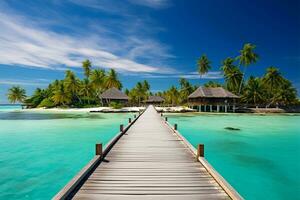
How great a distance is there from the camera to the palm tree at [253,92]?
2004 inches

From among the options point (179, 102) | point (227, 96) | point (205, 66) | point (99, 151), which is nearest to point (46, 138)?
point (99, 151)

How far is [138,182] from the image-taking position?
203 inches

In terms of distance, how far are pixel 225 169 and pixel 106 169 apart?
6.37 meters

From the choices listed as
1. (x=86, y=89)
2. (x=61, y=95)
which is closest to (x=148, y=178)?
(x=61, y=95)

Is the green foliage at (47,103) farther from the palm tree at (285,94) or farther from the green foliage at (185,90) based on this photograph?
the palm tree at (285,94)

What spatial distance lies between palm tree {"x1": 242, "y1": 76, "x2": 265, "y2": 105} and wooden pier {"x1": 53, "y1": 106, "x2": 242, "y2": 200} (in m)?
49.2

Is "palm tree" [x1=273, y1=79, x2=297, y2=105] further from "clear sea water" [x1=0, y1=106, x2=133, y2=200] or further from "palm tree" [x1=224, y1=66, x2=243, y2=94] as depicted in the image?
"clear sea water" [x1=0, y1=106, x2=133, y2=200]

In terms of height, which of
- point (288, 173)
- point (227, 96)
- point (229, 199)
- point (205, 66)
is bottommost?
point (288, 173)

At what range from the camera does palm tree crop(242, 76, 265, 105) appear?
50.9 metres

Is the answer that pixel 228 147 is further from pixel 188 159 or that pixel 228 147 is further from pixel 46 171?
pixel 46 171

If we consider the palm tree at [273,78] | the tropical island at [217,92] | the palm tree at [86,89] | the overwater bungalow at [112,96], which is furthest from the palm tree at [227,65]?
the palm tree at [86,89]

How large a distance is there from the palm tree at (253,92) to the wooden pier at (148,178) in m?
49.2

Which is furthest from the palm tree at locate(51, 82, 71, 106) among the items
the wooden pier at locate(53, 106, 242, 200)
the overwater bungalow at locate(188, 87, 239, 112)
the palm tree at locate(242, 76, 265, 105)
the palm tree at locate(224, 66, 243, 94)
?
the wooden pier at locate(53, 106, 242, 200)

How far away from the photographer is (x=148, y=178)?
17.8 feet
